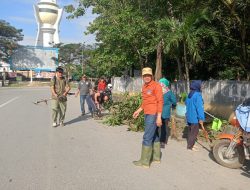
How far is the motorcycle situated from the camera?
6.79 meters

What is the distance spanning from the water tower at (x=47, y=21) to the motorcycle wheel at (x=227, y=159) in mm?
140830

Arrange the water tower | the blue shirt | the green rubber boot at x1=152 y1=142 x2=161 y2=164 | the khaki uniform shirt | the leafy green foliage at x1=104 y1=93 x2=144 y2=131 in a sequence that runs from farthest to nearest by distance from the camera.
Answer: the water tower
the leafy green foliage at x1=104 y1=93 x2=144 y2=131
the khaki uniform shirt
the blue shirt
the green rubber boot at x1=152 y1=142 x2=161 y2=164

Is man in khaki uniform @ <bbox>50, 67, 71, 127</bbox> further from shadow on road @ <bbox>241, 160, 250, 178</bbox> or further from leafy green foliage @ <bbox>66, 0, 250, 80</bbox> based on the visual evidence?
shadow on road @ <bbox>241, 160, 250, 178</bbox>

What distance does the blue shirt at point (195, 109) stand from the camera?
8.49 m

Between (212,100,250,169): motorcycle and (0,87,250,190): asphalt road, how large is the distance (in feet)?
0.52

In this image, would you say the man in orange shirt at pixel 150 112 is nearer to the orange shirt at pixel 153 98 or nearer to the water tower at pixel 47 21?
the orange shirt at pixel 153 98

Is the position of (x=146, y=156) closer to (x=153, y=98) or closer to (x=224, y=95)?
(x=153, y=98)

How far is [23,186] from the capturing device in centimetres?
571

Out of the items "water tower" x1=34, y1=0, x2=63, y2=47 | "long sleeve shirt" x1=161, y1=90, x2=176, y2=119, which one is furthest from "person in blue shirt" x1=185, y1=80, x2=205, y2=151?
"water tower" x1=34, y1=0, x2=63, y2=47

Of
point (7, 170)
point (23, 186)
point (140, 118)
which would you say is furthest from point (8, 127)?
point (23, 186)

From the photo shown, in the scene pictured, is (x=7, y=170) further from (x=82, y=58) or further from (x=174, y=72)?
(x=82, y=58)

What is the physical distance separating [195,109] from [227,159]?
1580 millimetres

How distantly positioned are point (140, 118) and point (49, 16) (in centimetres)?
13985

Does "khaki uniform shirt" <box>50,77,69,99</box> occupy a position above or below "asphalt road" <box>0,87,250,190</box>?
above
